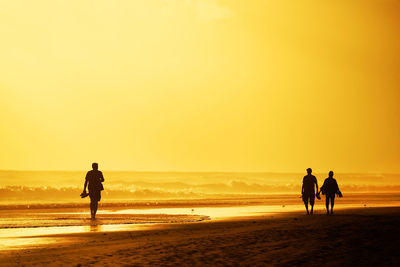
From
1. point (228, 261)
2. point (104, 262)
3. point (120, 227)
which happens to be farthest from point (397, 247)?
point (120, 227)

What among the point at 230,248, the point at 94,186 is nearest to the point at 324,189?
the point at 94,186

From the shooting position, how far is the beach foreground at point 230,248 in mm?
12281

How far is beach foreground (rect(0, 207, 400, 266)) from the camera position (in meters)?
12.3

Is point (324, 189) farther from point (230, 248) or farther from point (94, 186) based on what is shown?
point (230, 248)

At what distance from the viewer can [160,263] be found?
39.6 ft

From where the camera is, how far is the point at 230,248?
46.4 ft

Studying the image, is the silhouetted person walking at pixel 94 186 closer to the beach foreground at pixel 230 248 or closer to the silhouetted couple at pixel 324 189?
the beach foreground at pixel 230 248

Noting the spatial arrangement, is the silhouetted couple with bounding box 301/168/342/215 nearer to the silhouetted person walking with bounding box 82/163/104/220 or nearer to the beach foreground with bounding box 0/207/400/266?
the beach foreground with bounding box 0/207/400/266

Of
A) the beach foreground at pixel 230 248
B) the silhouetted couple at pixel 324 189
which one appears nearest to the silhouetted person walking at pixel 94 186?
the beach foreground at pixel 230 248

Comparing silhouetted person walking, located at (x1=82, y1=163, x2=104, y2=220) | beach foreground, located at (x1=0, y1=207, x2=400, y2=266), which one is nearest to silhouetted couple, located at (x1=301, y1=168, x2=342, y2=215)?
beach foreground, located at (x1=0, y1=207, x2=400, y2=266)

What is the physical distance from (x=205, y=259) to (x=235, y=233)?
5063mm

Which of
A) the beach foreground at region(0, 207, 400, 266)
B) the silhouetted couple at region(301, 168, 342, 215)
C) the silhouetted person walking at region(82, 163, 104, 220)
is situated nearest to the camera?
the beach foreground at region(0, 207, 400, 266)

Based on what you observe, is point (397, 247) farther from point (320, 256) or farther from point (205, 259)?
point (205, 259)

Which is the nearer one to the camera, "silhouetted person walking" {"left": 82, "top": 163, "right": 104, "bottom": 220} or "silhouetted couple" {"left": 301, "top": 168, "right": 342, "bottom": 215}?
"silhouetted person walking" {"left": 82, "top": 163, "right": 104, "bottom": 220}
